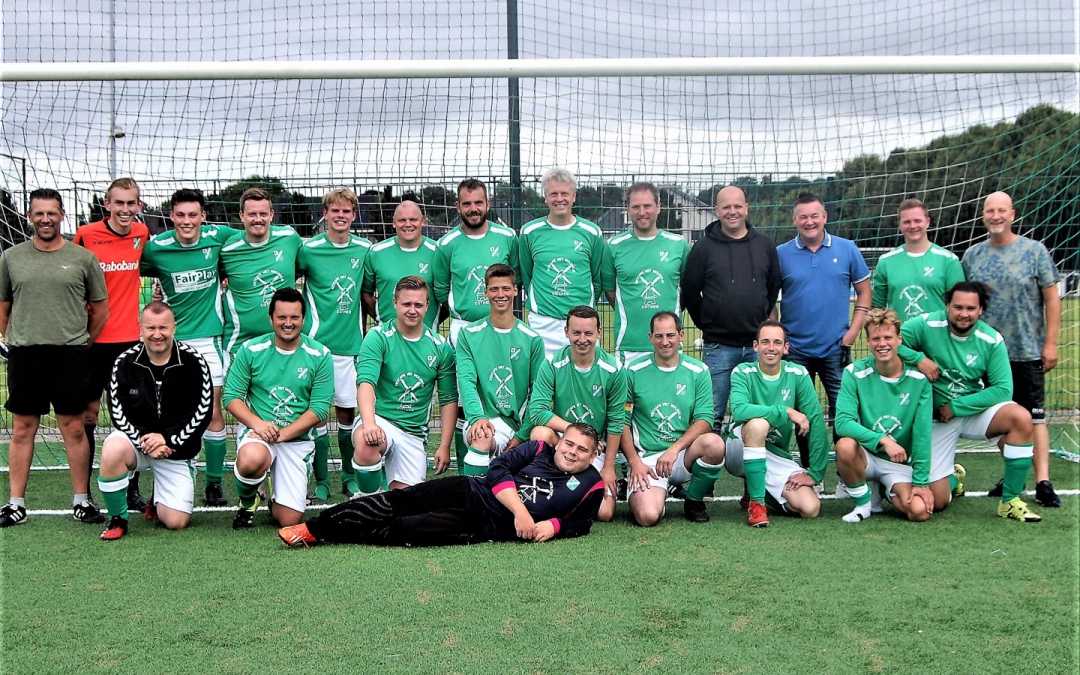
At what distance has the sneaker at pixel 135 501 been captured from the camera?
4.98m

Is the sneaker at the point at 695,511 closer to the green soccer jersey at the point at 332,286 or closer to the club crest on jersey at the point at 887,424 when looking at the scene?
the club crest on jersey at the point at 887,424

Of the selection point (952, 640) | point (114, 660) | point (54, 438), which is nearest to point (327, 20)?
point (54, 438)

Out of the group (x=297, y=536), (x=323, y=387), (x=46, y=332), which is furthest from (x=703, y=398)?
(x=46, y=332)

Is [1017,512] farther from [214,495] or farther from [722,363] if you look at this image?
[214,495]

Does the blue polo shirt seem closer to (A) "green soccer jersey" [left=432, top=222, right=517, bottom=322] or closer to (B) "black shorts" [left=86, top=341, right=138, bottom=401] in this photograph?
(A) "green soccer jersey" [left=432, top=222, right=517, bottom=322]

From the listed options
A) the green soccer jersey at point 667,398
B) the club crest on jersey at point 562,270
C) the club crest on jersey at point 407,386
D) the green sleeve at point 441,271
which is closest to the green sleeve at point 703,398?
the green soccer jersey at point 667,398

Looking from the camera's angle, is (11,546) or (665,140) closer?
(11,546)

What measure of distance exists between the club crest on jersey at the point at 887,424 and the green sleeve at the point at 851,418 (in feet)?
0.14

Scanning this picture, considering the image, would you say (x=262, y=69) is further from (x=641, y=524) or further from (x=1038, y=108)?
(x=1038, y=108)

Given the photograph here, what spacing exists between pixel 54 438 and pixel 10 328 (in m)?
2.91

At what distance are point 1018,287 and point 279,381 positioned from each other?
402cm

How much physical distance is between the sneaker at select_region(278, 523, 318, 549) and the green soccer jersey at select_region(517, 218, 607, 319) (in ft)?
6.16

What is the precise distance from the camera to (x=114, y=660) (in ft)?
9.39

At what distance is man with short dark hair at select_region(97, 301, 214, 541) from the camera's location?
14.7ft
